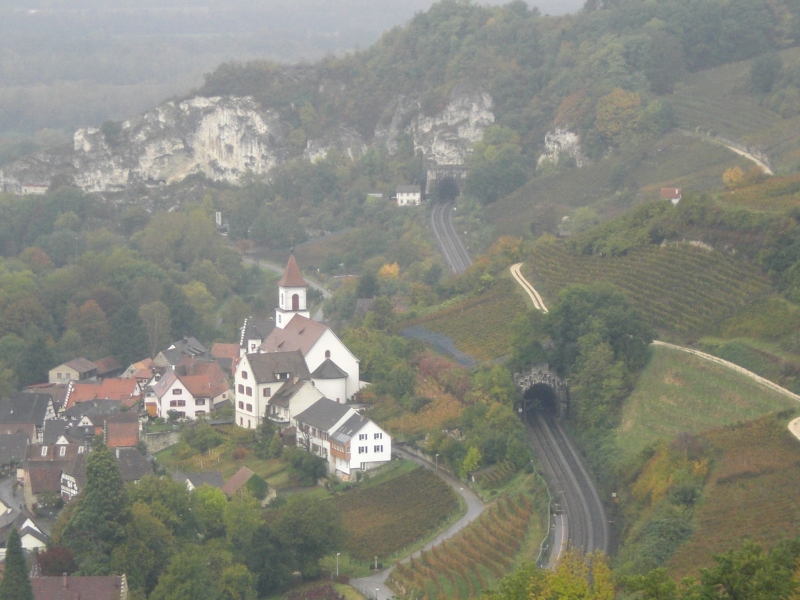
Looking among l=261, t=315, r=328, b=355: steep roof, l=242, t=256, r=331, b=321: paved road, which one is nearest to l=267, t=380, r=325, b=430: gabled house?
l=261, t=315, r=328, b=355: steep roof

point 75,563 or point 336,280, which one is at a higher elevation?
point 75,563

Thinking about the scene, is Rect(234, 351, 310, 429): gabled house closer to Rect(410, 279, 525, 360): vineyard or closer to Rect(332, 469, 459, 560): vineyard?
Rect(410, 279, 525, 360): vineyard

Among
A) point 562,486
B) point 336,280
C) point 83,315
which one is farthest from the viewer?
point 336,280

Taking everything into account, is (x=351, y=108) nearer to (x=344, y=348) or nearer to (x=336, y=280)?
(x=336, y=280)


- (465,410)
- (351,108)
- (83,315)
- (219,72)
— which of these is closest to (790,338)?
(465,410)

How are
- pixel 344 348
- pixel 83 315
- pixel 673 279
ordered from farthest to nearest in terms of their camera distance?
pixel 83 315, pixel 344 348, pixel 673 279

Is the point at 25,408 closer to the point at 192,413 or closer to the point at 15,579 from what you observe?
the point at 192,413

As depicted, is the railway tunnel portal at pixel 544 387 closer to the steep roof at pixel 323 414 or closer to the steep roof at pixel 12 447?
the steep roof at pixel 323 414
